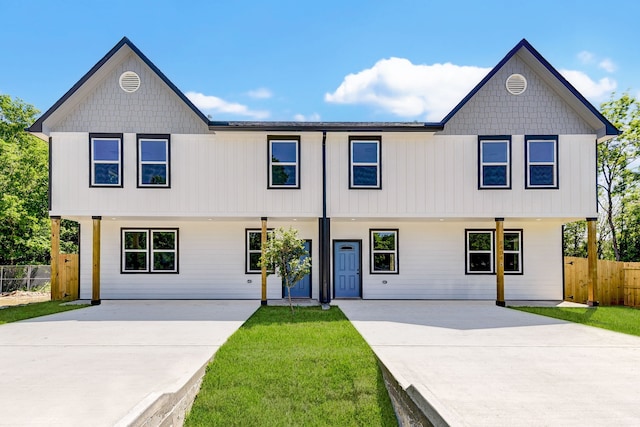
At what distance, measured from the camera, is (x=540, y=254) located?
48.1 ft

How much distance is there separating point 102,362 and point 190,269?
8.14 metres

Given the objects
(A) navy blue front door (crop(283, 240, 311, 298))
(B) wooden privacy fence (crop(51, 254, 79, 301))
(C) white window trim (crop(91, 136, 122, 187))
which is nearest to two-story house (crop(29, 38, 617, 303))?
(C) white window trim (crop(91, 136, 122, 187))

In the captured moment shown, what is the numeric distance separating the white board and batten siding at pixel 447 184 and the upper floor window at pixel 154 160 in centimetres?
564

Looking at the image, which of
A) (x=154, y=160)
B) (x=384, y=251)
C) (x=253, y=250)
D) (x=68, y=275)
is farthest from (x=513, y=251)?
(x=68, y=275)

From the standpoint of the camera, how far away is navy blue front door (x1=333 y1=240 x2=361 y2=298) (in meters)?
14.7

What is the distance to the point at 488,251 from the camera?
14.7 m

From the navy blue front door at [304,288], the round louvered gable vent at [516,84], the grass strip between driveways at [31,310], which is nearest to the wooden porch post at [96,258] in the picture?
the grass strip between driveways at [31,310]

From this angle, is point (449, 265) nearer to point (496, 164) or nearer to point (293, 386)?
point (496, 164)

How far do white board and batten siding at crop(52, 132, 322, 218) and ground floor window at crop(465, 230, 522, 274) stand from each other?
6207mm

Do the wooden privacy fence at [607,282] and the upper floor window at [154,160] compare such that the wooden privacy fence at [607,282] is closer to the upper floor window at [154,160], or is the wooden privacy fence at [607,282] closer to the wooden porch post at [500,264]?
the wooden porch post at [500,264]

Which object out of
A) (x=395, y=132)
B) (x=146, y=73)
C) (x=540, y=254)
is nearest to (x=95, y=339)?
(x=146, y=73)

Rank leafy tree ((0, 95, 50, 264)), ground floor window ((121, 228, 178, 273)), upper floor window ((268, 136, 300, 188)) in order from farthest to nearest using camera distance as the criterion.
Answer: leafy tree ((0, 95, 50, 264)) < ground floor window ((121, 228, 178, 273)) < upper floor window ((268, 136, 300, 188))

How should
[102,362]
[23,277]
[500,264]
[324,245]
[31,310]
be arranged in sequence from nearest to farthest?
[102,362], [31,310], [324,245], [500,264], [23,277]

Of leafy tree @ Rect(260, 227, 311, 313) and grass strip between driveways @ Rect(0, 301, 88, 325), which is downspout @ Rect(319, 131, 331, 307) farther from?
grass strip between driveways @ Rect(0, 301, 88, 325)
